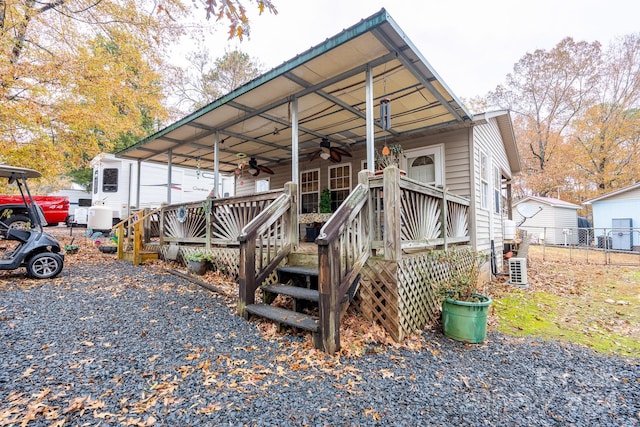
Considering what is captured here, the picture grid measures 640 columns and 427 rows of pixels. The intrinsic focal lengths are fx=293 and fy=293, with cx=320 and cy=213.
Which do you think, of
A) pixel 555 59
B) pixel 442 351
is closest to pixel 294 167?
pixel 442 351

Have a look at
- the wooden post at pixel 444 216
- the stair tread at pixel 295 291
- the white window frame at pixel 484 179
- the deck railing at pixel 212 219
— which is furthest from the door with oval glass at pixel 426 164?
the stair tread at pixel 295 291

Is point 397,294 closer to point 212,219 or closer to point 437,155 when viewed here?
point 212,219

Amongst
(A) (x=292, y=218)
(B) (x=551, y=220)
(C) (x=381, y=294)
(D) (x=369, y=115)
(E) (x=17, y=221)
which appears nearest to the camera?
(C) (x=381, y=294)

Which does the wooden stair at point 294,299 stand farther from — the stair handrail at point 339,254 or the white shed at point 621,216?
the white shed at point 621,216

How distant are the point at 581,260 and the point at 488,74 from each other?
22259 mm

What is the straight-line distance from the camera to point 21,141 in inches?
305

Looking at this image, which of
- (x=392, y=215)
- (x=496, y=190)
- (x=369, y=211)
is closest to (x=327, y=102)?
(x=369, y=211)

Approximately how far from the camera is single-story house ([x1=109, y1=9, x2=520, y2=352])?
336 cm

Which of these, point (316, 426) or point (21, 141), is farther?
point (21, 141)

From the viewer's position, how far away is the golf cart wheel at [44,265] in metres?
5.14

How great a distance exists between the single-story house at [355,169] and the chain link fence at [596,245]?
585 centimetres

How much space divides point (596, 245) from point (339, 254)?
1963 centimetres

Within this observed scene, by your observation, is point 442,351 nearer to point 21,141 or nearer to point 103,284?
point 103,284

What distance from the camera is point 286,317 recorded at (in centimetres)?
329
